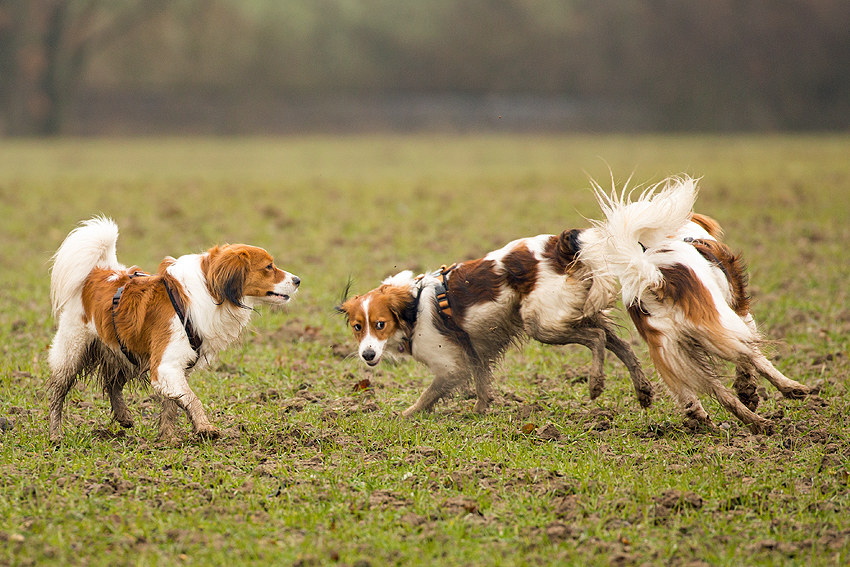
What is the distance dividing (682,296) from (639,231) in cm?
→ 46

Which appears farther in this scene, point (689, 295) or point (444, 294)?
point (444, 294)

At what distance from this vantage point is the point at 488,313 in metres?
5.42

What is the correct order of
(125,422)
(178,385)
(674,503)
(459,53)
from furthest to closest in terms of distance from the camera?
(459,53), (125,422), (178,385), (674,503)

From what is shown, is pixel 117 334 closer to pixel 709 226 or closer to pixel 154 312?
pixel 154 312

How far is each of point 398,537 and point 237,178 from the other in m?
18.2

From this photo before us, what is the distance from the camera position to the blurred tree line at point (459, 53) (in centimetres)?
4106

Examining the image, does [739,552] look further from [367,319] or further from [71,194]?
[71,194]

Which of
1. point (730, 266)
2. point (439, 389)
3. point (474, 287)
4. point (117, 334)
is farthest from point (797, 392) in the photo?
point (117, 334)

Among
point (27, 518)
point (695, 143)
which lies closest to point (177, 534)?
point (27, 518)

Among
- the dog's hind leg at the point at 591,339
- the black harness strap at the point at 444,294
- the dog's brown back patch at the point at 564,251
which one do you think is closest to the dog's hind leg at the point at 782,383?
the dog's hind leg at the point at 591,339

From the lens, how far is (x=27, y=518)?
157 inches

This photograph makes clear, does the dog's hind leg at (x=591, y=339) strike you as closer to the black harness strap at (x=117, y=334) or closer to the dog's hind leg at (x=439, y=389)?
the dog's hind leg at (x=439, y=389)

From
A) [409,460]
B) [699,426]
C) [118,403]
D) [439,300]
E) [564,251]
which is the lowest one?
[118,403]

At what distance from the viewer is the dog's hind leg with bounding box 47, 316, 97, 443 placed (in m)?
5.09
